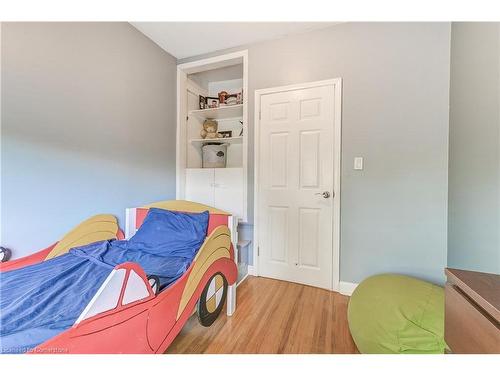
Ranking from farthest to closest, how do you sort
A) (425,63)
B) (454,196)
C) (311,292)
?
(311,292)
(425,63)
(454,196)

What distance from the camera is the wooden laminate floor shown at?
1251 millimetres

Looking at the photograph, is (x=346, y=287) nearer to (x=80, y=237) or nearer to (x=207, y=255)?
(x=207, y=255)

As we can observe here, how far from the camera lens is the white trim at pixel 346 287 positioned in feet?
6.09

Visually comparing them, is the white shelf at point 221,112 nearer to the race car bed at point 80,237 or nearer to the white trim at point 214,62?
the white trim at point 214,62

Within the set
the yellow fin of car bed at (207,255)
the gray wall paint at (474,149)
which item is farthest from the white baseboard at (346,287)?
the yellow fin of car bed at (207,255)

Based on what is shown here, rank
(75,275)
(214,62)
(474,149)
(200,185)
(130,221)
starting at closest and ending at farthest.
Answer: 1. (75,275)
2. (474,149)
3. (130,221)
4. (214,62)
5. (200,185)

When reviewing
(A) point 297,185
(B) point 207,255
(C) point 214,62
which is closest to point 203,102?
(C) point 214,62

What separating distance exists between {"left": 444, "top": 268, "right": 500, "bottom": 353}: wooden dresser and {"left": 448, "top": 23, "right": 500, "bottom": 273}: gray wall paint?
27.9 inches

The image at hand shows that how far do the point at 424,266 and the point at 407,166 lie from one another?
0.82 meters

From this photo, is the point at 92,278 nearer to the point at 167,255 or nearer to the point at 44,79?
the point at 167,255

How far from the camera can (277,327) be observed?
1432 millimetres

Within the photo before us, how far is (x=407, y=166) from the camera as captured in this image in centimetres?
172

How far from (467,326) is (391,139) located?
1.56 metres
